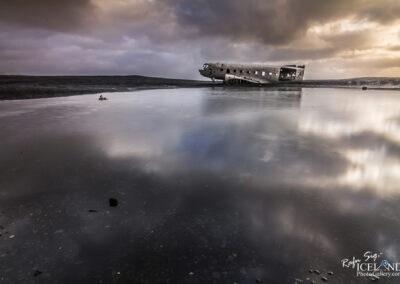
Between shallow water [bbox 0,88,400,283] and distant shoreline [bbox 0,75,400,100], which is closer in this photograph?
shallow water [bbox 0,88,400,283]

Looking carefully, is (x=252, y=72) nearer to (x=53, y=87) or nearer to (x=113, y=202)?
(x=53, y=87)

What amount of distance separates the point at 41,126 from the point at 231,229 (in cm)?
1127

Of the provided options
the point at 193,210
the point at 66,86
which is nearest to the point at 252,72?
the point at 66,86

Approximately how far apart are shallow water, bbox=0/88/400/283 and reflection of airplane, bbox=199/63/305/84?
44.1 metres

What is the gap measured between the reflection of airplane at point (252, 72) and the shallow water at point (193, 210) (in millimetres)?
44142

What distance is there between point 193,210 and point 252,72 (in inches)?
2143

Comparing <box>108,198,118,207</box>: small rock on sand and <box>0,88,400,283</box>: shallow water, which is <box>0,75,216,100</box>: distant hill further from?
<box>108,198,118,207</box>: small rock on sand

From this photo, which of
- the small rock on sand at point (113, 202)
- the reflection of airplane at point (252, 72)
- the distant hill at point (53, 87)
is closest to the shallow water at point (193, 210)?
the small rock on sand at point (113, 202)

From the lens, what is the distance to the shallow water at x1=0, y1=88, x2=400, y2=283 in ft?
9.30

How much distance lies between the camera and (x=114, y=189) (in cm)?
484

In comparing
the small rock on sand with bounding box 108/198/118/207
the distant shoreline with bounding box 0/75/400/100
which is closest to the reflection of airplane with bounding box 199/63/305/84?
the distant shoreline with bounding box 0/75/400/100

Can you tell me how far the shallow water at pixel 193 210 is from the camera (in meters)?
2.84

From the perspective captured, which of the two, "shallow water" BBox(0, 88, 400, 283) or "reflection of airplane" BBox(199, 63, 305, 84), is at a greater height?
"reflection of airplane" BBox(199, 63, 305, 84)

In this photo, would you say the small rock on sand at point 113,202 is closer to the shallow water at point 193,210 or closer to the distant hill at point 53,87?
the shallow water at point 193,210
